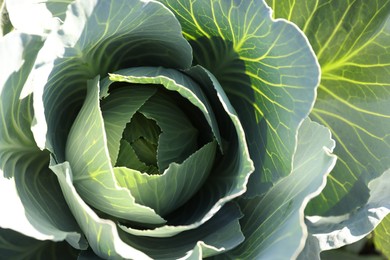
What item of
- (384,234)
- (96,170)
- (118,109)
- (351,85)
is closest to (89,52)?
(118,109)

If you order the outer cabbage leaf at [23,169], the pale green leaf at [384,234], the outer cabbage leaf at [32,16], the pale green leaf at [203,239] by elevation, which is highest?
the outer cabbage leaf at [32,16]

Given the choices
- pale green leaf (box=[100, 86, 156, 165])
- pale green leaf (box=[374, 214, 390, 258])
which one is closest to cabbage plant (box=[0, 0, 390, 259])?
pale green leaf (box=[100, 86, 156, 165])

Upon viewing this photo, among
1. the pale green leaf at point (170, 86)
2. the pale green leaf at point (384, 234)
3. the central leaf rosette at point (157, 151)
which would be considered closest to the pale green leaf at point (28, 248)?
the central leaf rosette at point (157, 151)

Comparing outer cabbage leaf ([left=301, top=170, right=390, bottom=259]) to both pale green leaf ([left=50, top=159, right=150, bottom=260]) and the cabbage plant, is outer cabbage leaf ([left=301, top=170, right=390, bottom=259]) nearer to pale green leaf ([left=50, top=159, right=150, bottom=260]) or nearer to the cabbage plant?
the cabbage plant

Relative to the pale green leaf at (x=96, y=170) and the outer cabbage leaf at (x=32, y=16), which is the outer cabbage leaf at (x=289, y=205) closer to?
the pale green leaf at (x=96, y=170)

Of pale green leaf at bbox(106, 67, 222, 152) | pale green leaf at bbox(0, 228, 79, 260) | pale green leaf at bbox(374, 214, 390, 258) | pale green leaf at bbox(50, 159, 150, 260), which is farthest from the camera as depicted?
pale green leaf at bbox(374, 214, 390, 258)

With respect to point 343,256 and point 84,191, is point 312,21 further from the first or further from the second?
point 343,256

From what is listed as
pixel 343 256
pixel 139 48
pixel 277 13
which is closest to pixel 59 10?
pixel 139 48

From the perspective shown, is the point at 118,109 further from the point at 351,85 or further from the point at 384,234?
the point at 384,234
